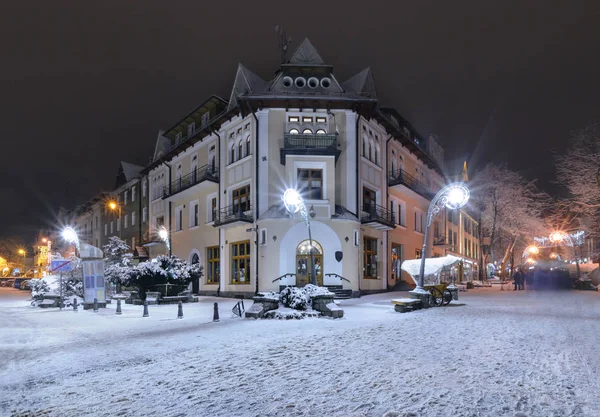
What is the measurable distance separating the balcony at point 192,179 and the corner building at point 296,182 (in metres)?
0.15

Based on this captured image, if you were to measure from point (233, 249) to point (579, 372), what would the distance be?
24815mm

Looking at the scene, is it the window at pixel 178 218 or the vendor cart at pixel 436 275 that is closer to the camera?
the vendor cart at pixel 436 275

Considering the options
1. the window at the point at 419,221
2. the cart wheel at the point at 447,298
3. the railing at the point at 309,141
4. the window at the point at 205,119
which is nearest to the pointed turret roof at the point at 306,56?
the railing at the point at 309,141

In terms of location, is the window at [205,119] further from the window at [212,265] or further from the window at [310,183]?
the window at [310,183]

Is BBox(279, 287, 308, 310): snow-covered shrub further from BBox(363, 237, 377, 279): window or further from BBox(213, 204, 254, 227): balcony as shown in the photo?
BBox(363, 237, 377, 279): window

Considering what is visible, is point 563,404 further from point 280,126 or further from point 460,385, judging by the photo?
point 280,126

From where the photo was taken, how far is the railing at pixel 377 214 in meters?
28.6

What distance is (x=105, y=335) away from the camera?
12.7 m

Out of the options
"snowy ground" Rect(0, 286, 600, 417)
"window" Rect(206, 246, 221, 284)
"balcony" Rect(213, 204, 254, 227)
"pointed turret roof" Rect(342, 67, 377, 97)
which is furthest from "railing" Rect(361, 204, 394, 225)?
"snowy ground" Rect(0, 286, 600, 417)

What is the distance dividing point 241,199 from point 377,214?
867 cm

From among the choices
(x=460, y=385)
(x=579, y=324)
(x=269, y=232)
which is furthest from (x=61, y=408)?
(x=269, y=232)

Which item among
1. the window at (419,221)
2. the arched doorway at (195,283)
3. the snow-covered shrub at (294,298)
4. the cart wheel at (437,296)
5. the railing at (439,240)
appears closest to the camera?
the snow-covered shrub at (294,298)

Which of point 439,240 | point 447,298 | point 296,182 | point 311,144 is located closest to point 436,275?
point 447,298

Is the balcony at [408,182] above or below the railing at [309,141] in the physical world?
below
